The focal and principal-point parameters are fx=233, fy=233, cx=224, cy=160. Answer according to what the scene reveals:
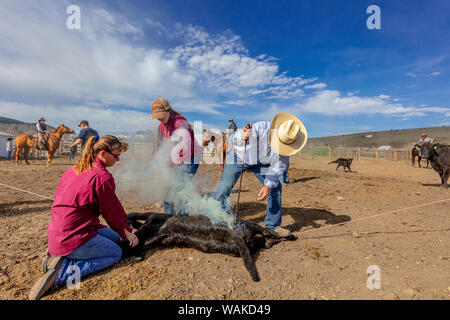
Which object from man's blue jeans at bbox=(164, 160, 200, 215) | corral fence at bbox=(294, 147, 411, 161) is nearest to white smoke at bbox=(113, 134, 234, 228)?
man's blue jeans at bbox=(164, 160, 200, 215)

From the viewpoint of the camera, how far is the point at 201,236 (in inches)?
125

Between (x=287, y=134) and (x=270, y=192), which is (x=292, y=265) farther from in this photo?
(x=287, y=134)

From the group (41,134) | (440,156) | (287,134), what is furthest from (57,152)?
(440,156)

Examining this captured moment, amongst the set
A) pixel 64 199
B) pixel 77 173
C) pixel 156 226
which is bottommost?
pixel 156 226

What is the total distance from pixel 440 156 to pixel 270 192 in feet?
34.8

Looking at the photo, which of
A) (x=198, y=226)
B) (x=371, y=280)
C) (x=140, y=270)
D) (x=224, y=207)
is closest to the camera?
(x=371, y=280)

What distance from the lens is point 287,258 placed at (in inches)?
120

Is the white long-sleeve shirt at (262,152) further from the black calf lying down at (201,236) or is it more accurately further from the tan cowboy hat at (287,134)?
the black calf lying down at (201,236)

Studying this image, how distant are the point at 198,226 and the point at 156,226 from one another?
647mm

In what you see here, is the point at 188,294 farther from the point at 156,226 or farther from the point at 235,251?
the point at 156,226

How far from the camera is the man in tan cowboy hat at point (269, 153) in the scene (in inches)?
134

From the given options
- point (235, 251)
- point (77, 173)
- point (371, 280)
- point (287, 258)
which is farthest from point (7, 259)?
point (371, 280)

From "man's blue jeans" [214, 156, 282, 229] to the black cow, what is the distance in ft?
32.9
